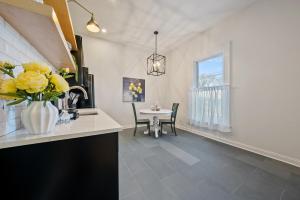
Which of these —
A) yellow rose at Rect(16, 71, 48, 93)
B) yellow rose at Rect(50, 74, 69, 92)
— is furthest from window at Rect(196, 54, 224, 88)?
yellow rose at Rect(16, 71, 48, 93)

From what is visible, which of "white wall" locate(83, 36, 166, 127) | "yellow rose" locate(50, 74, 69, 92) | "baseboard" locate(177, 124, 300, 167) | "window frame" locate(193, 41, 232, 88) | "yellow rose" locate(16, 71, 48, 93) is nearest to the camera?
"yellow rose" locate(16, 71, 48, 93)

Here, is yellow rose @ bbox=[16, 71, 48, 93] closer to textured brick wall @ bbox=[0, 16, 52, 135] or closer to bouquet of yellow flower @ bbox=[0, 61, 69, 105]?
bouquet of yellow flower @ bbox=[0, 61, 69, 105]

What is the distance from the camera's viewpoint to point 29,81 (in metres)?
0.57

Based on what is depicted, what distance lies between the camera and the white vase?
639 millimetres

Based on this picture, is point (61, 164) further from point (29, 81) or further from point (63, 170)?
point (29, 81)

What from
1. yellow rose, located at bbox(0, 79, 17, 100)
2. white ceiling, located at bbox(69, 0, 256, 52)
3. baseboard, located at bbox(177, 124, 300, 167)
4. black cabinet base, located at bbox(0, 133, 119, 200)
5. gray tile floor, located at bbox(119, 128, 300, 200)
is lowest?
gray tile floor, located at bbox(119, 128, 300, 200)

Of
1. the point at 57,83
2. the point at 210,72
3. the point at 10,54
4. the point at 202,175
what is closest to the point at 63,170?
the point at 57,83

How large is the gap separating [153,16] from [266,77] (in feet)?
8.93

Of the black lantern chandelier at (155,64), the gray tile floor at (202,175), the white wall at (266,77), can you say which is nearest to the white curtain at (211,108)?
the white wall at (266,77)

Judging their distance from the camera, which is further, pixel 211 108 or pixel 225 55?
Result: pixel 211 108

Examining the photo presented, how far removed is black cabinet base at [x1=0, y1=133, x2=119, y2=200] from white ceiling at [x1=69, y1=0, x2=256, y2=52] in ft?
9.37

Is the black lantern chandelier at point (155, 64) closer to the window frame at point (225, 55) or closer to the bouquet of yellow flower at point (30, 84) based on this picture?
the window frame at point (225, 55)

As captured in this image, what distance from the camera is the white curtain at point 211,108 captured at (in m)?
2.89

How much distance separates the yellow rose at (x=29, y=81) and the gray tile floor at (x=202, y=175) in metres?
1.39
